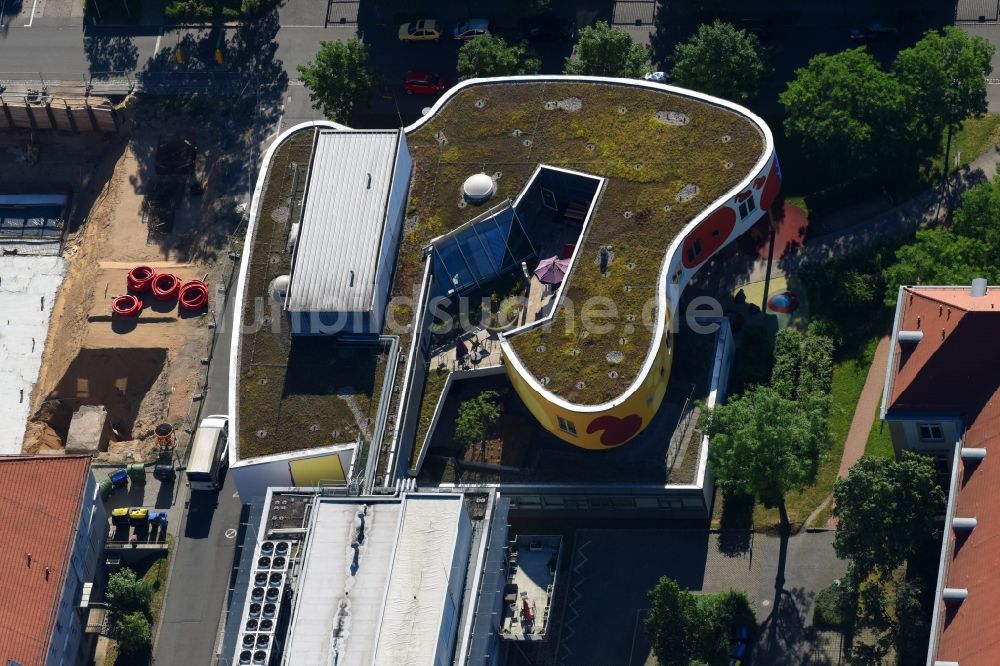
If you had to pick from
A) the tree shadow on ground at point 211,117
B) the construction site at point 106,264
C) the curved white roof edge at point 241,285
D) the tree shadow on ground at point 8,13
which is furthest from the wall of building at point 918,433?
the tree shadow on ground at point 8,13

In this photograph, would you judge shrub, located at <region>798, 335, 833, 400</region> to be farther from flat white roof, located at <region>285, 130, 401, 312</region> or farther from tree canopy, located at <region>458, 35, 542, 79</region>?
tree canopy, located at <region>458, 35, 542, 79</region>

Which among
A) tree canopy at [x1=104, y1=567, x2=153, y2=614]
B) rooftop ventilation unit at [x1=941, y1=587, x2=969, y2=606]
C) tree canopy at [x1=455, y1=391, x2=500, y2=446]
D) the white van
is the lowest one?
tree canopy at [x1=104, y1=567, x2=153, y2=614]

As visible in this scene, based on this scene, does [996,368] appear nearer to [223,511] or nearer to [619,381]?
[619,381]

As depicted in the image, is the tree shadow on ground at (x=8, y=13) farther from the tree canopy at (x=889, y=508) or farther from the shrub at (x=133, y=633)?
the tree canopy at (x=889, y=508)

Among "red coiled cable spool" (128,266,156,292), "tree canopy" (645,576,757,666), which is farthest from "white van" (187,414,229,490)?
"tree canopy" (645,576,757,666)

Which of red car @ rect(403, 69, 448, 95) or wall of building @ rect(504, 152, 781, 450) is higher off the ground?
red car @ rect(403, 69, 448, 95)

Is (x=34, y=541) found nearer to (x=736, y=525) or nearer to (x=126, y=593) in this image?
(x=126, y=593)
